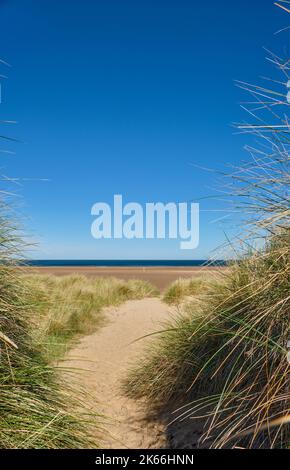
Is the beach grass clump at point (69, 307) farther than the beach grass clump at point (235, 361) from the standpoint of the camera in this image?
Yes

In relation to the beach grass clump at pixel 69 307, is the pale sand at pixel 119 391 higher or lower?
lower

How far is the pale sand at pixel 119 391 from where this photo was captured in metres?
3.07

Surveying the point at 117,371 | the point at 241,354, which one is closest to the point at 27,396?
the point at 241,354

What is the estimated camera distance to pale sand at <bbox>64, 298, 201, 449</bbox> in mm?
3074

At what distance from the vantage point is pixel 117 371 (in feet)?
16.4

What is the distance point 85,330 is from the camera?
7059 millimetres

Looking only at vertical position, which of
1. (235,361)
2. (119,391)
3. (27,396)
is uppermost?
(235,361)

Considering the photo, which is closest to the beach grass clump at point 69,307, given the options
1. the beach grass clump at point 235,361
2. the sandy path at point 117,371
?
the sandy path at point 117,371

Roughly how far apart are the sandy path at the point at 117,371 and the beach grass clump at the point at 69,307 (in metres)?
0.23

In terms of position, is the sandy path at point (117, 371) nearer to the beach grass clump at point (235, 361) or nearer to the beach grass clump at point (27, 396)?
the beach grass clump at point (235, 361)

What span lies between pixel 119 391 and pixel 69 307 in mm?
2878

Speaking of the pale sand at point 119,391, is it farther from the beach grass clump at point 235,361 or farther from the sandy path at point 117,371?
the beach grass clump at point 235,361

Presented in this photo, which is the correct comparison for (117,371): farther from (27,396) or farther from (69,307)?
(27,396)
